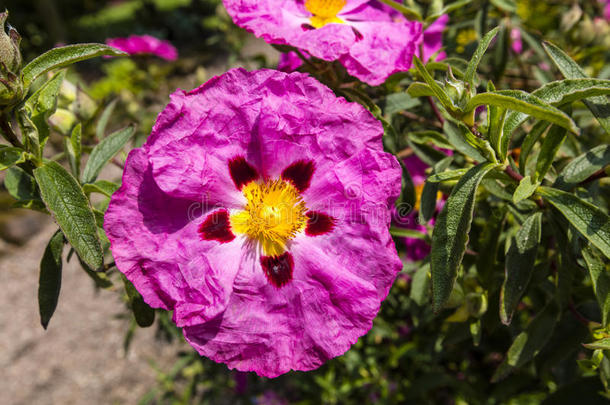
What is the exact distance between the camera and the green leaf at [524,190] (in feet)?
3.56

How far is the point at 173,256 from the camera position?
1.13m

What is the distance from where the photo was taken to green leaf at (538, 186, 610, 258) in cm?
109

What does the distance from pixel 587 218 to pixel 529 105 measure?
405 mm

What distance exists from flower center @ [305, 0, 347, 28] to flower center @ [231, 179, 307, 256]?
53 centimetres

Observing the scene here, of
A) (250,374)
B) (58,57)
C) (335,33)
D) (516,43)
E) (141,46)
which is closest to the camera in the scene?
(58,57)

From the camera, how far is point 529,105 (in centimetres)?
89

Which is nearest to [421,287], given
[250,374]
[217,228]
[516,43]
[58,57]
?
[217,228]

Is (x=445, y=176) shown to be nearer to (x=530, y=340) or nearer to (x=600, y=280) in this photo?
(x=600, y=280)

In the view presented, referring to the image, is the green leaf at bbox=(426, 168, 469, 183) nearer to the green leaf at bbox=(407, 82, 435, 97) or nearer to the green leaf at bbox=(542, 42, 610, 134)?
the green leaf at bbox=(407, 82, 435, 97)

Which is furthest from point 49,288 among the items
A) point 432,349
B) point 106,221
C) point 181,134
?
point 432,349

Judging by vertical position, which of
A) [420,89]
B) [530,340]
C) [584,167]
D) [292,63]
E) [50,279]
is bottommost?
[530,340]

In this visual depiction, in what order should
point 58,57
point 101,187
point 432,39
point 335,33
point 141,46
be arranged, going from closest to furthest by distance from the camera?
point 58,57 < point 335,33 < point 101,187 < point 432,39 < point 141,46

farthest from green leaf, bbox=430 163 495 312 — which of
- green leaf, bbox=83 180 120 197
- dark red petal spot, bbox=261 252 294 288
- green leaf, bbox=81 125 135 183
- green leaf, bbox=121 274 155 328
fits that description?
green leaf, bbox=81 125 135 183

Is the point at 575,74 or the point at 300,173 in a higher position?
the point at 575,74
